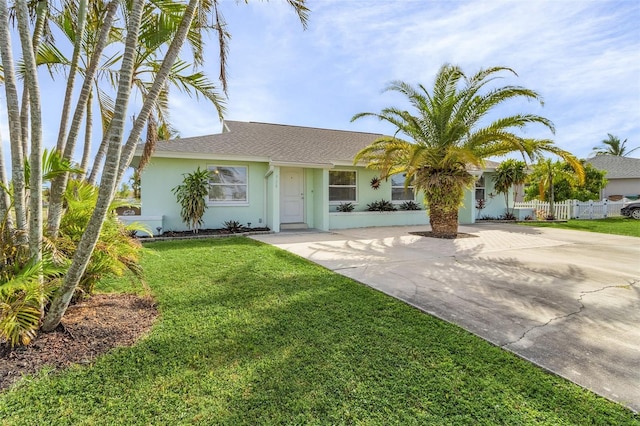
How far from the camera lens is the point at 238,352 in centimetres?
289

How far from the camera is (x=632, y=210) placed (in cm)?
1822

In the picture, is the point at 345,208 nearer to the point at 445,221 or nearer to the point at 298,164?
the point at 298,164

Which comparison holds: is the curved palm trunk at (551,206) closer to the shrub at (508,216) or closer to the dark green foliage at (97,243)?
the shrub at (508,216)

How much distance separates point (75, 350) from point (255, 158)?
9.31 meters

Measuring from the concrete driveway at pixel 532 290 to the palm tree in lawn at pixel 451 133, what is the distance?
177 centimetres

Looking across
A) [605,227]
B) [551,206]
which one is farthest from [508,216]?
[605,227]

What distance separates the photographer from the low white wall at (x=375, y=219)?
1261 cm

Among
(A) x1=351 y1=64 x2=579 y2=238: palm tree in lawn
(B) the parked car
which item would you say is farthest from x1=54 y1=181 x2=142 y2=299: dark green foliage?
(B) the parked car

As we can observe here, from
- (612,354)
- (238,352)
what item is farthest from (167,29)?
(612,354)

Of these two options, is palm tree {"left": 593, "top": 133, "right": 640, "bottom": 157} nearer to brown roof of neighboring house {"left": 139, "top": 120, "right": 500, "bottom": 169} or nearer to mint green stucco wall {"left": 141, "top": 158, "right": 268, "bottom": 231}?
brown roof of neighboring house {"left": 139, "top": 120, "right": 500, "bottom": 169}

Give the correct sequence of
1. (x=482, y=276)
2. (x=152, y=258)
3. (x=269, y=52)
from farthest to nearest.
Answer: (x=269, y=52) < (x=152, y=258) < (x=482, y=276)

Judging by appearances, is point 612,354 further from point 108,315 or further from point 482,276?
point 108,315

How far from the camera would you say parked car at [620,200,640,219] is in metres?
18.0

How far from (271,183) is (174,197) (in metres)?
3.61
